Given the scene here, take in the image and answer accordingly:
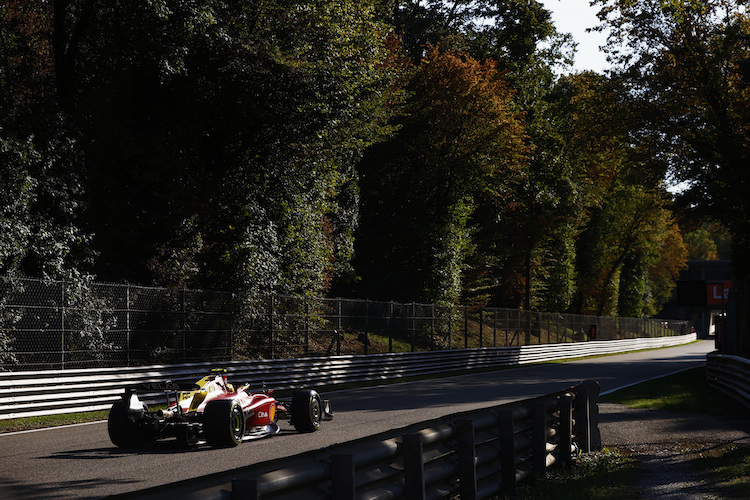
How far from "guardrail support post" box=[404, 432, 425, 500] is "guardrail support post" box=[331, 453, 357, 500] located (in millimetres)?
1075

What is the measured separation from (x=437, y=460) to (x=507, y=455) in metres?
1.46

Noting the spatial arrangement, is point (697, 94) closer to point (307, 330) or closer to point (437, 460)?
point (307, 330)

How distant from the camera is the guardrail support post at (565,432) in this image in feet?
32.2

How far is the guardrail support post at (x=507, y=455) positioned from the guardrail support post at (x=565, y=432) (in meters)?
1.97

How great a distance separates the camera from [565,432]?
9844 mm

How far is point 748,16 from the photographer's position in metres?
30.9

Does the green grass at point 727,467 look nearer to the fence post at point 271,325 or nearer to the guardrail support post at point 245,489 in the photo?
the guardrail support post at point 245,489

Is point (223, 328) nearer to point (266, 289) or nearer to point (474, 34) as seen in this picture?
point (266, 289)

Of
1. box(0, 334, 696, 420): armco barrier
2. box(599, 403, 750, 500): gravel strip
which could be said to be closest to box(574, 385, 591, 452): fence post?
box(599, 403, 750, 500): gravel strip

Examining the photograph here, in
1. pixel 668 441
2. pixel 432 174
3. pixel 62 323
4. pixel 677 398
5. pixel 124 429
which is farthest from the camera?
pixel 432 174

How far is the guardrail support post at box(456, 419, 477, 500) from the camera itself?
6.93 m

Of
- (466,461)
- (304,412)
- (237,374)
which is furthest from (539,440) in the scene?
(237,374)

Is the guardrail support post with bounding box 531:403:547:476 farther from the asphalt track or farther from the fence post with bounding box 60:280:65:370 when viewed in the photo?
the fence post with bounding box 60:280:65:370

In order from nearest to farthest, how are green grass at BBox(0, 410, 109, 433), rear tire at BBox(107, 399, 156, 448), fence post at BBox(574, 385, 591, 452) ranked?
fence post at BBox(574, 385, 591, 452) < rear tire at BBox(107, 399, 156, 448) < green grass at BBox(0, 410, 109, 433)
